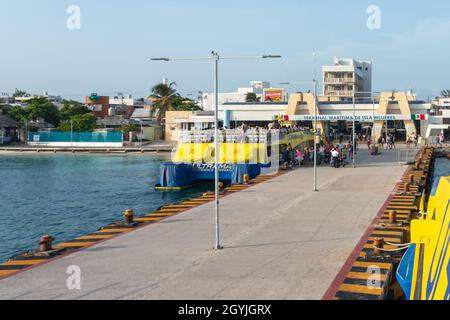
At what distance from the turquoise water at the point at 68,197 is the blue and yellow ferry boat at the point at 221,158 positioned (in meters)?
1.29

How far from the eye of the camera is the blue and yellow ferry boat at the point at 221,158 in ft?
129

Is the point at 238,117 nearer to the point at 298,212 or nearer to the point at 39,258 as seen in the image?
the point at 298,212

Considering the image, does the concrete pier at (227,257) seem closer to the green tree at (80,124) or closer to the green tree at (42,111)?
the green tree at (80,124)

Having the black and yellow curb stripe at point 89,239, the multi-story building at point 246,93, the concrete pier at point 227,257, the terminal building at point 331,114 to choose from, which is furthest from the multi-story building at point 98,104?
the concrete pier at point 227,257

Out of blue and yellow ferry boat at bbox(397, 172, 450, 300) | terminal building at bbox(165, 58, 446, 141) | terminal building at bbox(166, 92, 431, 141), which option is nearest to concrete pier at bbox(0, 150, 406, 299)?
blue and yellow ferry boat at bbox(397, 172, 450, 300)

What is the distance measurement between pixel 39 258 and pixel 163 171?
24790 millimetres

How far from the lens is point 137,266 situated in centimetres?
1349

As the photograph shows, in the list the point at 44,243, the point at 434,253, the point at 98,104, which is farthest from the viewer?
the point at 98,104

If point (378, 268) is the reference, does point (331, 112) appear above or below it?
above

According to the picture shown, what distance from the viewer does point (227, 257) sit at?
14.3 m

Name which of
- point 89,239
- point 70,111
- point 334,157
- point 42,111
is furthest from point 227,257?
point 70,111

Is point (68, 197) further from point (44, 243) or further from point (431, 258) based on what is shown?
point (431, 258)

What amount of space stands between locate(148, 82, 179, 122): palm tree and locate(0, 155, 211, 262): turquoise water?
130 feet

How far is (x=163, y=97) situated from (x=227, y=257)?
9190 cm
